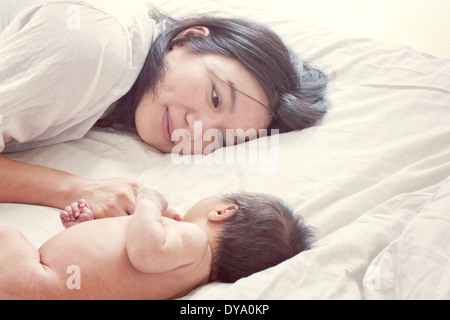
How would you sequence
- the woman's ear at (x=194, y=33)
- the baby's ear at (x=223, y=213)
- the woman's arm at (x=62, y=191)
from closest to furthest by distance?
the baby's ear at (x=223, y=213)
the woman's arm at (x=62, y=191)
the woman's ear at (x=194, y=33)

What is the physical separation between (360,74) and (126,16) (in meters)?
0.64

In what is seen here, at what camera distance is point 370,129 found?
129 centimetres

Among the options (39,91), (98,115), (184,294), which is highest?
(39,91)

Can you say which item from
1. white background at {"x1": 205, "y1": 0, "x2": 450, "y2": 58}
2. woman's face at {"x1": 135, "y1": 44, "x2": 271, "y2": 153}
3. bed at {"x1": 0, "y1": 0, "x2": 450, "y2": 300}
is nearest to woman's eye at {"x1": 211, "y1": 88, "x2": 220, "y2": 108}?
woman's face at {"x1": 135, "y1": 44, "x2": 271, "y2": 153}

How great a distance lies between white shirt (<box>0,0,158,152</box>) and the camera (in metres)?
1.03

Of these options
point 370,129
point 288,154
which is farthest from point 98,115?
point 370,129

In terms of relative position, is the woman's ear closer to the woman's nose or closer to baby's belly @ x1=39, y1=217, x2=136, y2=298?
the woman's nose

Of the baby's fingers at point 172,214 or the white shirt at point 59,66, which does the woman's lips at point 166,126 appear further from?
the baby's fingers at point 172,214

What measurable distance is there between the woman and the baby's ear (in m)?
0.17

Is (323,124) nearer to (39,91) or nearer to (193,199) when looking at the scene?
(193,199)

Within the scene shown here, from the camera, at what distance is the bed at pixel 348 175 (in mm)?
849

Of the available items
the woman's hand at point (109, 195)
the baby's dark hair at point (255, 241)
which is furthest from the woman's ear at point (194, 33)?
the baby's dark hair at point (255, 241)

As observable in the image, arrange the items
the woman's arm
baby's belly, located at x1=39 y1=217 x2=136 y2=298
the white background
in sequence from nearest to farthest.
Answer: baby's belly, located at x1=39 y1=217 x2=136 y2=298 → the woman's arm → the white background

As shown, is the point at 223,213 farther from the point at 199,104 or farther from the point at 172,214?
the point at 199,104
